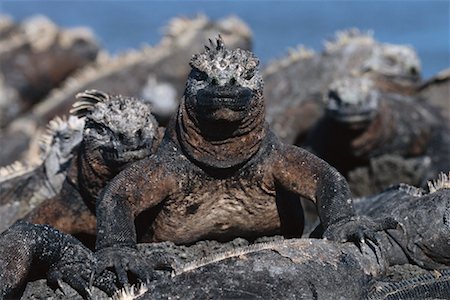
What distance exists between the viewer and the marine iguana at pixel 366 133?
1079cm

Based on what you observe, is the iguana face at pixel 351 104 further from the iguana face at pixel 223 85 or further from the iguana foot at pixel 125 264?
the iguana foot at pixel 125 264

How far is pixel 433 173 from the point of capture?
1025 cm

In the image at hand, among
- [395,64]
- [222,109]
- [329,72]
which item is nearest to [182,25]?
[329,72]

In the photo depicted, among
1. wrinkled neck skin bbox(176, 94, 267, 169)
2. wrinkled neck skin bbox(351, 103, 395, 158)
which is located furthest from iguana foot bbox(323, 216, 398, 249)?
wrinkled neck skin bbox(351, 103, 395, 158)

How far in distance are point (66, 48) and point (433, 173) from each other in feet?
26.8

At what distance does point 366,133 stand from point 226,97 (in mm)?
6254

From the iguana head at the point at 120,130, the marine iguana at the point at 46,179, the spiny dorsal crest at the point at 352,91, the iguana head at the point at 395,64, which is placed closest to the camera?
the iguana head at the point at 120,130

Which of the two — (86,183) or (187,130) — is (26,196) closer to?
(86,183)

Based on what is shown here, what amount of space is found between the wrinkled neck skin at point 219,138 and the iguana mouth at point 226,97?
16cm

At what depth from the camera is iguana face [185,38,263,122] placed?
4.92 m

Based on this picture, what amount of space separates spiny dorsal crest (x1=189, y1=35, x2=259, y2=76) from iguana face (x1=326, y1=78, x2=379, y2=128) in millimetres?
5639

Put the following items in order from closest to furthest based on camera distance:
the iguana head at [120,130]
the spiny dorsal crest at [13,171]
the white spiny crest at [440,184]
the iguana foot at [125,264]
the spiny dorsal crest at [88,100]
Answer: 1. the iguana foot at [125,264]
2. the iguana head at [120,130]
3. the white spiny crest at [440,184]
4. the spiny dorsal crest at [88,100]
5. the spiny dorsal crest at [13,171]

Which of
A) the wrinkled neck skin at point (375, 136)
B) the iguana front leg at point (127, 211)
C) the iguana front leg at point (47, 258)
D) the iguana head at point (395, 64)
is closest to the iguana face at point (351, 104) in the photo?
the wrinkled neck skin at point (375, 136)

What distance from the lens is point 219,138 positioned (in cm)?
520
